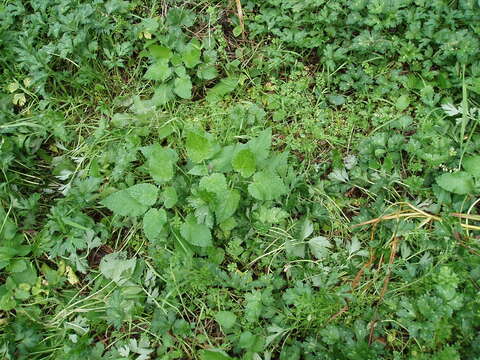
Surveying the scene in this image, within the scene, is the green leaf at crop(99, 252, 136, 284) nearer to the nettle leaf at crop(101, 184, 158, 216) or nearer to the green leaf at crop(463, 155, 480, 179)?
the nettle leaf at crop(101, 184, 158, 216)

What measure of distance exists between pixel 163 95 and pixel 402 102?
54.3 inches

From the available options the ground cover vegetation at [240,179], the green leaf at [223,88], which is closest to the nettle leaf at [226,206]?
the ground cover vegetation at [240,179]

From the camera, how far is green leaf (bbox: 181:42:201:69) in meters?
2.65

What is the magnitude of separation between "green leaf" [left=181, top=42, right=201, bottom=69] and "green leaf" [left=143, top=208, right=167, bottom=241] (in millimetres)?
938

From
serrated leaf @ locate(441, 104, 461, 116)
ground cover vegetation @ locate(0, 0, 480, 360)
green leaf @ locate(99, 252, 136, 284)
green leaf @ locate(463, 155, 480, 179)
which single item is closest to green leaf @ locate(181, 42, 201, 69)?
ground cover vegetation @ locate(0, 0, 480, 360)

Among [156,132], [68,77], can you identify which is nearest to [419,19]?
[156,132]

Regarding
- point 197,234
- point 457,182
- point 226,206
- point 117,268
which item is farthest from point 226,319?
point 457,182

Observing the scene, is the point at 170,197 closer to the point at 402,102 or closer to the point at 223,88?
the point at 223,88

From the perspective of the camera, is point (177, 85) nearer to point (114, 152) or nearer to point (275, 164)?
point (114, 152)

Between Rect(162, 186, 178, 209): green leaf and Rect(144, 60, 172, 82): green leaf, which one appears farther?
Rect(144, 60, 172, 82): green leaf

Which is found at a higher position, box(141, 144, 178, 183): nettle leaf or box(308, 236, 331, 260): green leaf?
box(141, 144, 178, 183): nettle leaf

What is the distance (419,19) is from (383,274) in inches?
56.3

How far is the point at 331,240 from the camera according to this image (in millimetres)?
2314

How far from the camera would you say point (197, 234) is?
2191 millimetres
